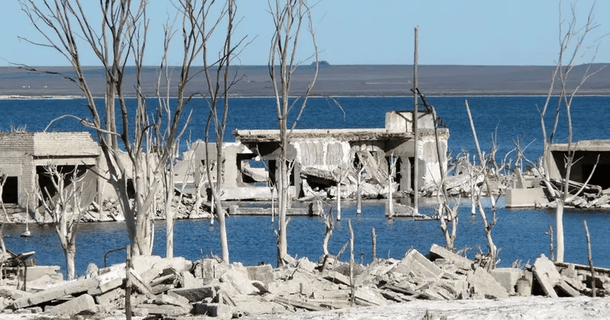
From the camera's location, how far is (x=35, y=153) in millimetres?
44531

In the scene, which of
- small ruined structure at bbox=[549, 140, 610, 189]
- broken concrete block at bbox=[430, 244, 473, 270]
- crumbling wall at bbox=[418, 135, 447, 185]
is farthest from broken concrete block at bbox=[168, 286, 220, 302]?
crumbling wall at bbox=[418, 135, 447, 185]

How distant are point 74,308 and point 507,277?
7825 millimetres

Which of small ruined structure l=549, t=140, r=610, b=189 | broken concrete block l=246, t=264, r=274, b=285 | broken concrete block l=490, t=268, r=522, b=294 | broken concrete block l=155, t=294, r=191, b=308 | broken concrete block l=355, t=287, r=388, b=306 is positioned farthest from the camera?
small ruined structure l=549, t=140, r=610, b=189

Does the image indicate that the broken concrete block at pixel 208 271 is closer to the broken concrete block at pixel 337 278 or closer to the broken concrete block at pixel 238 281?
the broken concrete block at pixel 238 281

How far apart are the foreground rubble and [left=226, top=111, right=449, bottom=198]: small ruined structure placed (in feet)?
115

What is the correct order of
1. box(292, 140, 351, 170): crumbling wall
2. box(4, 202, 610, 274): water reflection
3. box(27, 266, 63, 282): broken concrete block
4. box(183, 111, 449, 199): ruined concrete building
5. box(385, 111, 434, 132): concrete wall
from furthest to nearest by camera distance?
box(385, 111, 434, 132): concrete wall → box(292, 140, 351, 170): crumbling wall → box(183, 111, 449, 199): ruined concrete building → box(4, 202, 610, 274): water reflection → box(27, 266, 63, 282): broken concrete block

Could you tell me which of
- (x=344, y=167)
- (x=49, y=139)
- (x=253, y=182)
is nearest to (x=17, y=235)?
(x=49, y=139)

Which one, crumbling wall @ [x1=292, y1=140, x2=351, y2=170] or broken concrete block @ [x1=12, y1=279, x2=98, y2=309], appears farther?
crumbling wall @ [x1=292, y1=140, x2=351, y2=170]

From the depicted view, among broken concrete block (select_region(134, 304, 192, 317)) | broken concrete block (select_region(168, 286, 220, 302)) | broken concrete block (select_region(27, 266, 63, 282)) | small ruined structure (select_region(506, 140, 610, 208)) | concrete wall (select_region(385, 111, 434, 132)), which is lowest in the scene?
broken concrete block (select_region(134, 304, 192, 317))

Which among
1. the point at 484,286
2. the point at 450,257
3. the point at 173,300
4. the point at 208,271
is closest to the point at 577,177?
the point at 450,257

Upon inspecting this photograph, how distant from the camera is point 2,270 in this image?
23422 mm

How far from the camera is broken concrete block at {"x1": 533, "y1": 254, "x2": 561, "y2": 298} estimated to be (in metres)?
20.6

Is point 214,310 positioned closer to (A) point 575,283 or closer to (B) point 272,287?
(B) point 272,287

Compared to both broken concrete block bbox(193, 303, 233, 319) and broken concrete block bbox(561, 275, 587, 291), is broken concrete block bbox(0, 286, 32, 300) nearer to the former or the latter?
broken concrete block bbox(193, 303, 233, 319)
